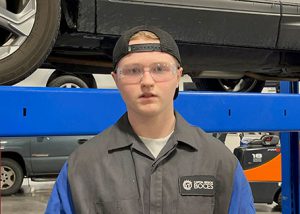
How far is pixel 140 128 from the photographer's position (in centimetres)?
111

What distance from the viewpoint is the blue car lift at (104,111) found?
4.62ft

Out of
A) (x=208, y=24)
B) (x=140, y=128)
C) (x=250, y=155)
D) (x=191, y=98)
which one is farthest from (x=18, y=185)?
(x=140, y=128)

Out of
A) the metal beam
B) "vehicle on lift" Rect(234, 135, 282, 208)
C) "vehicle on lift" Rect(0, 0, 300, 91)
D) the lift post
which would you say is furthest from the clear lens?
"vehicle on lift" Rect(234, 135, 282, 208)

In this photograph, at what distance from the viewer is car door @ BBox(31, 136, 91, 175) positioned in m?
7.50

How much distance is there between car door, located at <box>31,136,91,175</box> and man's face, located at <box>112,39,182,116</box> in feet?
21.3

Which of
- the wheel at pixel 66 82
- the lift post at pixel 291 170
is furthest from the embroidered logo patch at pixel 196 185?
the wheel at pixel 66 82

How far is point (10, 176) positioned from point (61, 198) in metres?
6.65

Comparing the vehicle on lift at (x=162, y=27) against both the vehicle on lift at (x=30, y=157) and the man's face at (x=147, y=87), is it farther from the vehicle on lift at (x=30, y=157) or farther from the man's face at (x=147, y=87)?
the vehicle on lift at (x=30, y=157)

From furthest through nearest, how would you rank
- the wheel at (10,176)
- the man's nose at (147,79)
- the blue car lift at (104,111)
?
1. the wheel at (10,176)
2. the blue car lift at (104,111)
3. the man's nose at (147,79)

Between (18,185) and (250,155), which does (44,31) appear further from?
(18,185)

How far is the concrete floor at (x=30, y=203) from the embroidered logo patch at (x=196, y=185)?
19.1 ft

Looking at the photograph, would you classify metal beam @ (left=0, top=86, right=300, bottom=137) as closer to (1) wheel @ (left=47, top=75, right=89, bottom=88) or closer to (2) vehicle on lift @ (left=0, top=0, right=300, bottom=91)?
(2) vehicle on lift @ (left=0, top=0, right=300, bottom=91)

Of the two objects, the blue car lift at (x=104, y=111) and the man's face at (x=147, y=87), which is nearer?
the man's face at (x=147, y=87)

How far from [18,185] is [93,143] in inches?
261
